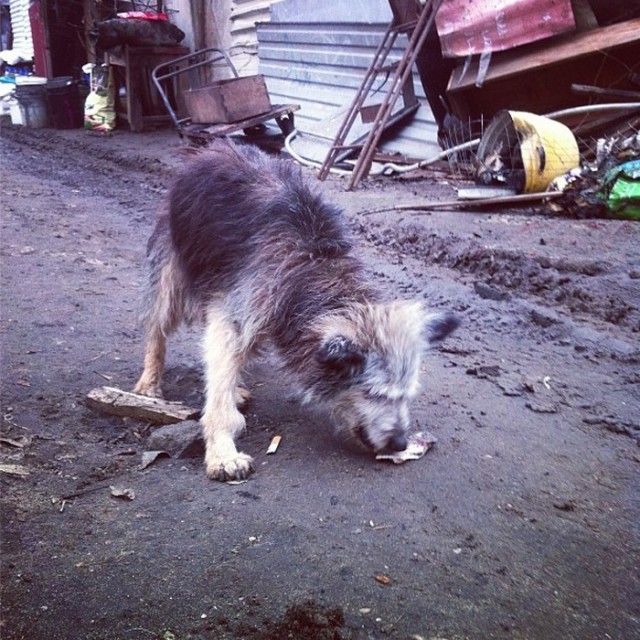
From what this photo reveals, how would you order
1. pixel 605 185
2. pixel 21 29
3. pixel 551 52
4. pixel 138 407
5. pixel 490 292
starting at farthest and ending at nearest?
pixel 21 29 → pixel 551 52 → pixel 605 185 → pixel 490 292 → pixel 138 407

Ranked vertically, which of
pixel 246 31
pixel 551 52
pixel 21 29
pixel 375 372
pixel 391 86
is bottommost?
pixel 375 372

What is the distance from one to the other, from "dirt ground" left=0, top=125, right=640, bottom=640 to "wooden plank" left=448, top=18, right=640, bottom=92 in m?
2.96

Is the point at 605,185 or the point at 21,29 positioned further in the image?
the point at 21,29

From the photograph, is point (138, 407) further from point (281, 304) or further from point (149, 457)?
point (281, 304)

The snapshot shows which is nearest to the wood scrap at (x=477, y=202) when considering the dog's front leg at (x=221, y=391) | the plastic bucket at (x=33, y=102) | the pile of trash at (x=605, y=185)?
the pile of trash at (x=605, y=185)

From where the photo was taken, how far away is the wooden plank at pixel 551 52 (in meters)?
7.45

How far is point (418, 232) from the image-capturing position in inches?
267

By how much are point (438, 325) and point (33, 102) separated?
58.0ft

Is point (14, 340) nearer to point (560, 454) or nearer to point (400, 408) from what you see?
point (400, 408)

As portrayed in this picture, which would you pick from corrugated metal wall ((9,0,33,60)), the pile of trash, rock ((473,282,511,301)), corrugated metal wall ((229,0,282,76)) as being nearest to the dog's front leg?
rock ((473,282,511,301))

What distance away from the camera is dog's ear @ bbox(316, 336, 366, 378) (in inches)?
118

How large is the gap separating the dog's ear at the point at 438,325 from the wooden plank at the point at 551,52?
5699 mm

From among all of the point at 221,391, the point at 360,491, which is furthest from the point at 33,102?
the point at 360,491

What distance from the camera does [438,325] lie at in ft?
10.9
